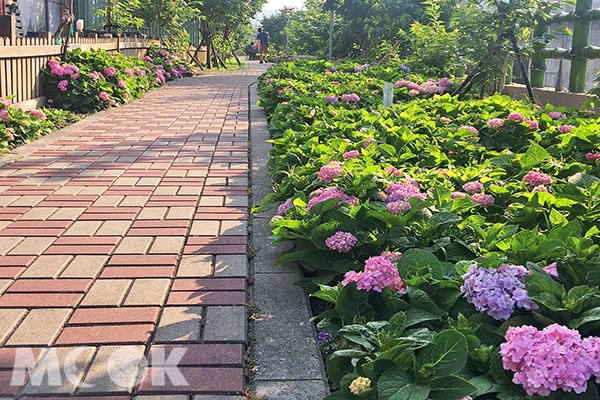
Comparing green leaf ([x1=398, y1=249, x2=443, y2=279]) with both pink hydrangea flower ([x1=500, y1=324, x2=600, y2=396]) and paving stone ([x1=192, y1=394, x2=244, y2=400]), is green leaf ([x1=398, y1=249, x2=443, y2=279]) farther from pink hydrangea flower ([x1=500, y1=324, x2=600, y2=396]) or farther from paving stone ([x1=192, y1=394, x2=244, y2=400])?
paving stone ([x1=192, y1=394, x2=244, y2=400])

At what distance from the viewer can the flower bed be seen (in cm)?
167

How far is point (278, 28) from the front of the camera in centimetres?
4506

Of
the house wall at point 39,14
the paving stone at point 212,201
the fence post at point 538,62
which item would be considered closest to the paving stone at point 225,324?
the paving stone at point 212,201

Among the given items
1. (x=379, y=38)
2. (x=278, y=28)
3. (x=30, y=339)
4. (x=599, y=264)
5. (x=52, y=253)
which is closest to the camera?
(x=599, y=264)

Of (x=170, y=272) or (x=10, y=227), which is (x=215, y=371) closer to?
(x=170, y=272)

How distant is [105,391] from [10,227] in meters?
2.00

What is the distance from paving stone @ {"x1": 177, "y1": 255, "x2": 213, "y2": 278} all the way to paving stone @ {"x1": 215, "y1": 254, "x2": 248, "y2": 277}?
4cm

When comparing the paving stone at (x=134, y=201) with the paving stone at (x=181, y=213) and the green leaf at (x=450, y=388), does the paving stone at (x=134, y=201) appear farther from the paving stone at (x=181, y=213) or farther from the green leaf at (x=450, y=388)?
the green leaf at (x=450, y=388)

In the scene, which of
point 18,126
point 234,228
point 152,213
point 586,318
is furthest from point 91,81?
point 586,318

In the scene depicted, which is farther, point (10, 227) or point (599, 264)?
point (10, 227)

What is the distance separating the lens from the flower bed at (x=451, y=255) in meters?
1.67

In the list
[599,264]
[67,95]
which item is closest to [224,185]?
[599,264]

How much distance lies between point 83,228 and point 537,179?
8.19ft

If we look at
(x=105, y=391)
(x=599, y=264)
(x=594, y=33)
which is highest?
(x=594, y=33)
